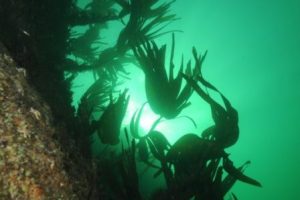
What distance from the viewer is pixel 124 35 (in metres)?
4.58

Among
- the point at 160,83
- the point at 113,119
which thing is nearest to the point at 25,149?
the point at 113,119

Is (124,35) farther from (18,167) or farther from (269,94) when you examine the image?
(269,94)

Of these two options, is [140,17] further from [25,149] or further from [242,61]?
[242,61]

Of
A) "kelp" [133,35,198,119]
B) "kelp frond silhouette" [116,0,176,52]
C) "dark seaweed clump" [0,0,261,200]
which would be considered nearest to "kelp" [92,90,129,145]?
"dark seaweed clump" [0,0,261,200]

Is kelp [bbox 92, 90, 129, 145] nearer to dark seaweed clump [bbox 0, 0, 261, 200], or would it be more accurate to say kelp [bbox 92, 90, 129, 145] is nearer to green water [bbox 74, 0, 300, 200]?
dark seaweed clump [bbox 0, 0, 261, 200]

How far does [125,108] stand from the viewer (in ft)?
10.6

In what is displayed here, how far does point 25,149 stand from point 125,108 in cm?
193

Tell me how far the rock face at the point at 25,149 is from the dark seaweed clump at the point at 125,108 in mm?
139

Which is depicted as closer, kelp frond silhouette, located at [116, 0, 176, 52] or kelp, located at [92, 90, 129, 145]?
kelp, located at [92, 90, 129, 145]

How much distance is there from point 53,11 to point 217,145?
248 centimetres

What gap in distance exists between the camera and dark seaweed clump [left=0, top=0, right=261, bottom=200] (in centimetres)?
219

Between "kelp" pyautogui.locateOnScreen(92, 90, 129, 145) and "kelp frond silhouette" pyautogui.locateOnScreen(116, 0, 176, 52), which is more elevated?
"kelp frond silhouette" pyautogui.locateOnScreen(116, 0, 176, 52)

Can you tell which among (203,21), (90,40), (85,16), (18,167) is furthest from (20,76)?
(203,21)

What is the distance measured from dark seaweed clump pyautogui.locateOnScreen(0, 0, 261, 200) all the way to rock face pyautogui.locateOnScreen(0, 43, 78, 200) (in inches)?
5.5
